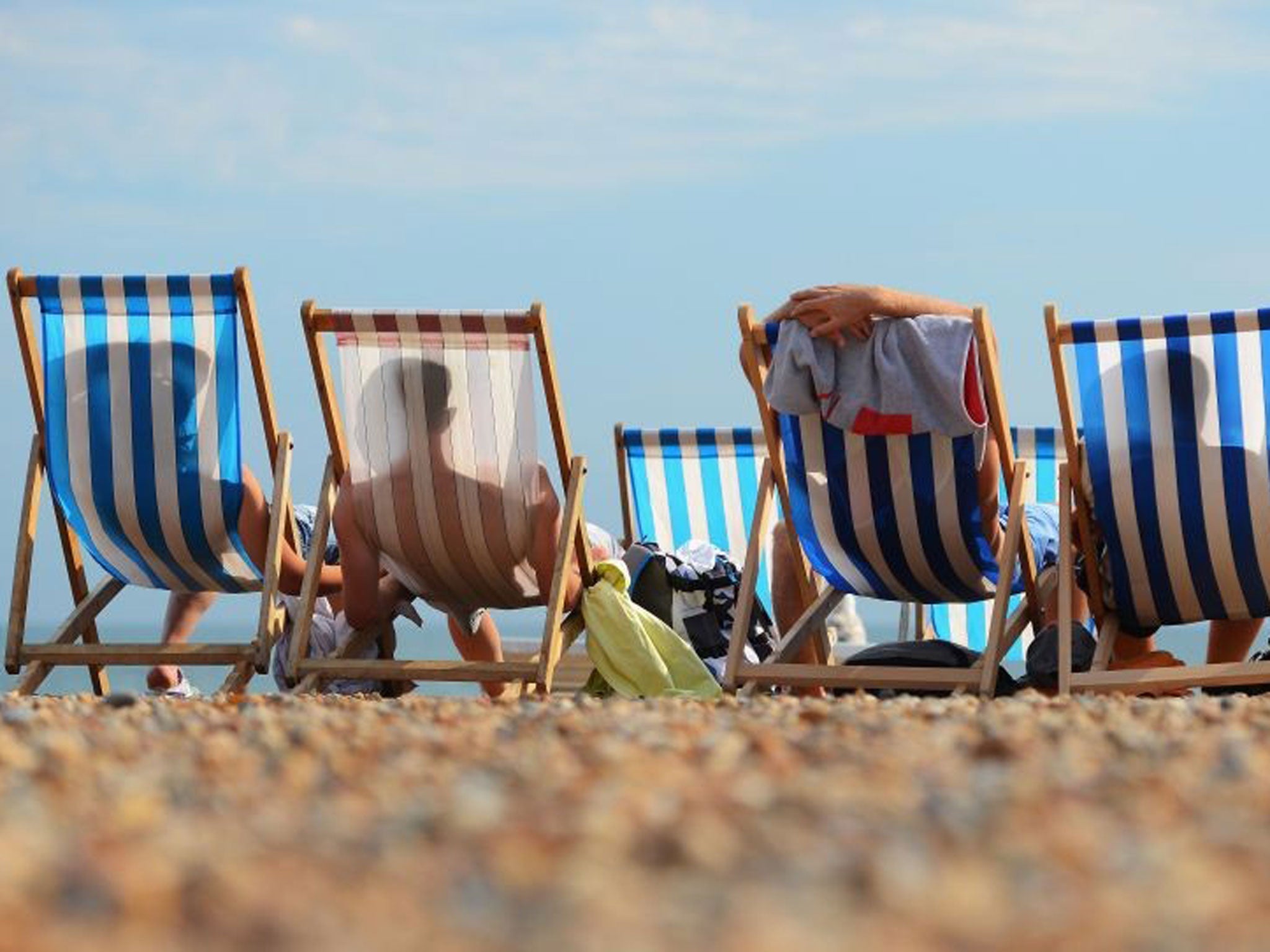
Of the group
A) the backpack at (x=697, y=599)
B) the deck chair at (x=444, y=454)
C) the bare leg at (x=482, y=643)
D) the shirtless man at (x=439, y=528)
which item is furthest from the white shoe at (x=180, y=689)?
the backpack at (x=697, y=599)

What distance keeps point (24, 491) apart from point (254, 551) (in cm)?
58

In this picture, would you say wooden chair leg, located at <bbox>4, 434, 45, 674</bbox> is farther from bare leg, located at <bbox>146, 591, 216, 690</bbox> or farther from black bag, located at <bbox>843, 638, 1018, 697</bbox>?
black bag, located at <bbox>843, 638, 1018, 697</bbox>

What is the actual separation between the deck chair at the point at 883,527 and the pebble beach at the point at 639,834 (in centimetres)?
180

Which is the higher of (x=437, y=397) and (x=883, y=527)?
(x=437, y=397)

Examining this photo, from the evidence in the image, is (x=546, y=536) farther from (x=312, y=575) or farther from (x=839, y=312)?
(x=839, y=312)

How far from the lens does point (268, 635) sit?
5.26 meters

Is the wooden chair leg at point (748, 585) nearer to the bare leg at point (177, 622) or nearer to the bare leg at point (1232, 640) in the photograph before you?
the bare leg at point (1232, 640)

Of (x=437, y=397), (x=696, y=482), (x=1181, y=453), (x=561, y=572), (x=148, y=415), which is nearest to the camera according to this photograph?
(x=1181, y=453)

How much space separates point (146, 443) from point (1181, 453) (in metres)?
2.34

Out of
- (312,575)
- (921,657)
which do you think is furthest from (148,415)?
(921,657)

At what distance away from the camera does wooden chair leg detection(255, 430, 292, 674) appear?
17.2 ft

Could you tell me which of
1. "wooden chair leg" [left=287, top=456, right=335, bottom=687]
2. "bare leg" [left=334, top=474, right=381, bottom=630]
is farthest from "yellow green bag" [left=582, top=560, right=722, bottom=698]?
"wooden chair leg" [left=287, top=456, right=335, bottom=687]

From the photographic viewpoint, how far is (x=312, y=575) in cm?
536

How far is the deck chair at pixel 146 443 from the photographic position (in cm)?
532
